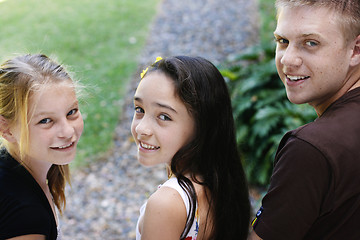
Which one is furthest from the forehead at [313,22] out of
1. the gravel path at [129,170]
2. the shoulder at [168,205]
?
the gravel path at [129,170]

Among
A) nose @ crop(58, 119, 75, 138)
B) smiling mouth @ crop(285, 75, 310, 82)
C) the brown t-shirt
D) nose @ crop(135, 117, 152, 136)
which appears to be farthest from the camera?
nose @ crop(58, 119, 75, 138)

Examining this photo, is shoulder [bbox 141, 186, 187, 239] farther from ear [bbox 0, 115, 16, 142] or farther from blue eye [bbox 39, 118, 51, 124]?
ear [bbox 0, 115, 16, 142]

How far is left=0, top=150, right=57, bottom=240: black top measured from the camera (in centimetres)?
172

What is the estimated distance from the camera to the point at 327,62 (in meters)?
1.59

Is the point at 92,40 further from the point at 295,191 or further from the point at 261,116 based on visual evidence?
the point at 295,191

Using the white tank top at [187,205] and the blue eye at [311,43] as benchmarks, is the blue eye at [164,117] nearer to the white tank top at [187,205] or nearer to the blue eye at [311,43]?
the white tank top at [187,205]

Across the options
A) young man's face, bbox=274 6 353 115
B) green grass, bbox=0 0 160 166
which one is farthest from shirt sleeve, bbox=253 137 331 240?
green grass, bbox=0 0 160 166

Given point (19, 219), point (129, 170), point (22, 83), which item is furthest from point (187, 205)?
point (129, 170)

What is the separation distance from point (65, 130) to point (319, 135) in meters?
1.18

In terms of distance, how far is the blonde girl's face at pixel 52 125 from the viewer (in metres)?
1.89

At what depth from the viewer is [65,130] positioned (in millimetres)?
1924

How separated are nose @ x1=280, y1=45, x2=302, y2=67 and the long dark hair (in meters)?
0.37

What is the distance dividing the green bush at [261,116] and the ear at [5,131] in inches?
134

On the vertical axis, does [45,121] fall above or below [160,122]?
above
